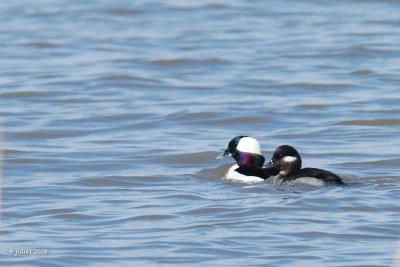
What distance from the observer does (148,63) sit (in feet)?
63.1

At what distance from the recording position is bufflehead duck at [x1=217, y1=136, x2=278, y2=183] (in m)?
11.8

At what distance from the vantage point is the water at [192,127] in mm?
9328

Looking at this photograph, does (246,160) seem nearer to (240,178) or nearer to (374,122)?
(240,178)

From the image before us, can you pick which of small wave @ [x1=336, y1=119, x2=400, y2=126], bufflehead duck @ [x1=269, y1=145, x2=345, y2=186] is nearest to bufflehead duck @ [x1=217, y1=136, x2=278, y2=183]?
bufflehead duck @ [x1=269, y1=145, x2=345, y2=186]

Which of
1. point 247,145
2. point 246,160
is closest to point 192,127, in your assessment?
point 247,145

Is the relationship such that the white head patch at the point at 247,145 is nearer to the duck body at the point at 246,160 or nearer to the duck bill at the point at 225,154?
the duck body at the point at 246,160

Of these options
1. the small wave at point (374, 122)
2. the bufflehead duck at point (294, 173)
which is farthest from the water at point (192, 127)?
the bufflehead duck at point (294, 173)

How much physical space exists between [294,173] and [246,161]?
735mm

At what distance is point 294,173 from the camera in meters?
11.6

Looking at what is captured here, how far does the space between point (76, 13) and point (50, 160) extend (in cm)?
1127

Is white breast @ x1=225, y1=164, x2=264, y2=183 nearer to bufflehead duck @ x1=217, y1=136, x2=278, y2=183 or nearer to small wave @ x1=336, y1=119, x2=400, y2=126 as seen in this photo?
bufflehead duck @ x1=217, y1=136, x2=278, y2=183

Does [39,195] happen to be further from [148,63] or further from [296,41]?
[296,41]

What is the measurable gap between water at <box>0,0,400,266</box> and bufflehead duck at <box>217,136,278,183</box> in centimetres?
17

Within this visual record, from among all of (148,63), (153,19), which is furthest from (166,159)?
(153,19)
